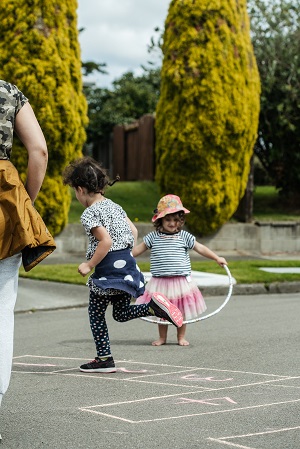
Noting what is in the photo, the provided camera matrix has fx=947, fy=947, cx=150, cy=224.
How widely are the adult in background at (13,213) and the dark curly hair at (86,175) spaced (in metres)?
2.21

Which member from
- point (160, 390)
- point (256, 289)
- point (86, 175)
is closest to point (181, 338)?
point (86, 175)

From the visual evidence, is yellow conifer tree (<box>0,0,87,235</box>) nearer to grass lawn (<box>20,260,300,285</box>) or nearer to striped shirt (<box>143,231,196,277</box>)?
grass lawn (<box>20,260,300,285</box>)

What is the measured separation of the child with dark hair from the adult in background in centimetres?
219

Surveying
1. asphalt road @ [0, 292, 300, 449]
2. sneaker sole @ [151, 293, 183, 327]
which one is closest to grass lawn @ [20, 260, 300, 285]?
asphalt road @ [0, 292, 300, 449]

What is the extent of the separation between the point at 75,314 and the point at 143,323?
4.44ft

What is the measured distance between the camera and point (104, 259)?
754cm

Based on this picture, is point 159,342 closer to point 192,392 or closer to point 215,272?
point 192,392

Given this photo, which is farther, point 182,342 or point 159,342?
point 159,342

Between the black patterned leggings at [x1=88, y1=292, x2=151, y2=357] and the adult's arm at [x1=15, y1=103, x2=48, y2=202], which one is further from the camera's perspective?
the black patterned leggings at [x1=88, y1=292, x2=151, y2=357]

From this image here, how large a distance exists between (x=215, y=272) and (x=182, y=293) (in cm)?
686

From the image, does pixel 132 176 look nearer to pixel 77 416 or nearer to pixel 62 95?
pixel 62 95

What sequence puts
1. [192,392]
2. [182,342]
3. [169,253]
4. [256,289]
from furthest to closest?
[256,289] → [169,253] → [182,342] → [192,392]

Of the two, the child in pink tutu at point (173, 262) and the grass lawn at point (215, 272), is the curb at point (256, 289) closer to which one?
the grass lawn at point (215, 272)

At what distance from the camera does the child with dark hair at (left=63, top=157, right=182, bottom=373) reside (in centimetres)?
745
